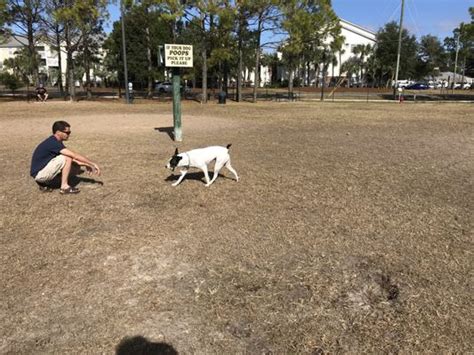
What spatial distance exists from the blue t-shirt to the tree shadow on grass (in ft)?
12.3

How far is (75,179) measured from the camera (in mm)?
6785

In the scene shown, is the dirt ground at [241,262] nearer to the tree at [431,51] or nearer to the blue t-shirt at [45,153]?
the blue t-shirt at [45,153]

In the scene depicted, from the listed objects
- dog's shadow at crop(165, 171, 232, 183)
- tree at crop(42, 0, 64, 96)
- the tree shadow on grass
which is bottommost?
the tree shadow on grass

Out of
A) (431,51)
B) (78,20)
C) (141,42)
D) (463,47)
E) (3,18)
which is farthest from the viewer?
(431,51)

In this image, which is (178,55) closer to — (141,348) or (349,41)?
(141,348)

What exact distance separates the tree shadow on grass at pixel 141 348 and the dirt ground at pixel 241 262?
1 centimetres

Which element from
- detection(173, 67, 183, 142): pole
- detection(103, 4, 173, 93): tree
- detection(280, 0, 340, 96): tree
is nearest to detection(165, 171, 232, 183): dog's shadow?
detection(173, 67, 183, 142): pole

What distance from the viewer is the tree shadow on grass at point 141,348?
271 cm

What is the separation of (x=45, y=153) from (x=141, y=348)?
3.95 metres

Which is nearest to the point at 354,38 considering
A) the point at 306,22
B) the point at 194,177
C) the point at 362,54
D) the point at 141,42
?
the point at 362,54

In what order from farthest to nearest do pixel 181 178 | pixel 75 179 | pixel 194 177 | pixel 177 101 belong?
pixel 177 101, pixel 194 177, pixel 75 179, pixel 181 178

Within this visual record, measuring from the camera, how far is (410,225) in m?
4.89

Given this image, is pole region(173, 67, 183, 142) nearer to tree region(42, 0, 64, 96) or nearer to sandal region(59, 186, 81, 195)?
sandal region(59, 186, 81, 195)

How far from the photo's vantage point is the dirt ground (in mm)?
2904
